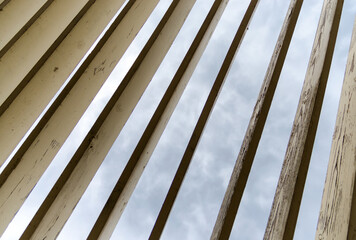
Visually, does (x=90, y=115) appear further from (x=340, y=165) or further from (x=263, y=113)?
(x=340, y=165)

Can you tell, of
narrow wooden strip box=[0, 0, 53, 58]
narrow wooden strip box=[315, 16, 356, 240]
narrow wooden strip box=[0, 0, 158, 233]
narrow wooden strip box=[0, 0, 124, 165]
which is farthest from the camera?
narrow wooden strip box=[0, 0, 158, 233]

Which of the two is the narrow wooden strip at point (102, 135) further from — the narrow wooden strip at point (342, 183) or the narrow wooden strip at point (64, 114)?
the narrow wooden strip at point (342, 183)

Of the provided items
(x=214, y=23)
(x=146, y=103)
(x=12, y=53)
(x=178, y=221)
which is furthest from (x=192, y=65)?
(x=178, y=221)

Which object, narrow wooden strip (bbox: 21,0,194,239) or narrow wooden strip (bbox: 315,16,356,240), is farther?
narrow wooden strip (bbox: 21,0,194,239)

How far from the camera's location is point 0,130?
121 centimetres

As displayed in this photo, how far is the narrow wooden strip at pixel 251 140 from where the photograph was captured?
159cm

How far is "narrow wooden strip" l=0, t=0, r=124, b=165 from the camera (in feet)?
4.02

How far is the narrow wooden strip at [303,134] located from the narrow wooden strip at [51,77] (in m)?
1.09

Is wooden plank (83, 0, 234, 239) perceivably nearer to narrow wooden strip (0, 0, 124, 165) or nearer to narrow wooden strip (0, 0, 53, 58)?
narrow wooden strip (0, 0, 124, 165)

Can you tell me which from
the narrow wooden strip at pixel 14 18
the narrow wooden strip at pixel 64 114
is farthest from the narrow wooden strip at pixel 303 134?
the narrow wooden strip at pixel 14 18

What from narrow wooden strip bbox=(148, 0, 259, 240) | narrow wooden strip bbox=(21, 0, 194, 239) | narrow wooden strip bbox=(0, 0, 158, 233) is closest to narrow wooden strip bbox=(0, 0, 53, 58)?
narrow wooden strip bbox=(0, 0, 158, 233)

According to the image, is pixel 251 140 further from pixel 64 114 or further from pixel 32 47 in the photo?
pixel 32 47

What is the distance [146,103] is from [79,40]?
3.73ft

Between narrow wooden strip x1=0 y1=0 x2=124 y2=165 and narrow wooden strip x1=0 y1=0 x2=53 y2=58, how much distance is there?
21cm
